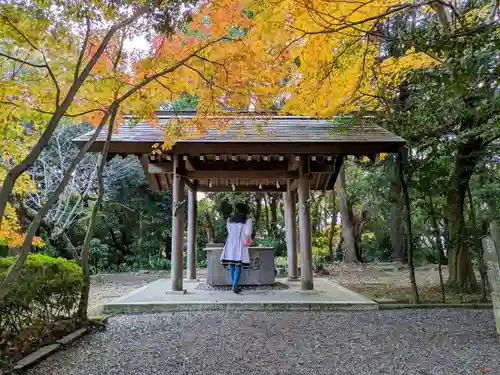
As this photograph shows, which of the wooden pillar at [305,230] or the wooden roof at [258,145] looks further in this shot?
the wooden pillar at [305,230]

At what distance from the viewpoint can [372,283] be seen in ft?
32.3

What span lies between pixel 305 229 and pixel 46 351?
467cm

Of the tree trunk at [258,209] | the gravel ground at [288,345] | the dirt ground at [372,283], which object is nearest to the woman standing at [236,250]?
the gravel ground at [288,345]

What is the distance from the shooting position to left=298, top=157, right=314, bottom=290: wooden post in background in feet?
22.2

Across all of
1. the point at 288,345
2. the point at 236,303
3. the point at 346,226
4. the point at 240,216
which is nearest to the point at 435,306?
the point at 236,303

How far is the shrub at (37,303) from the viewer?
10.7ft

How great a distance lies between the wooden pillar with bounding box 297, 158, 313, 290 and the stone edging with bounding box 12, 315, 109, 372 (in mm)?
3952

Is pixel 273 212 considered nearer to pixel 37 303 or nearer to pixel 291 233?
pixel 291 233

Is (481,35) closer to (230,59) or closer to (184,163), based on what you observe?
(230,59)

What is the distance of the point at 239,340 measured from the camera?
3.97 m

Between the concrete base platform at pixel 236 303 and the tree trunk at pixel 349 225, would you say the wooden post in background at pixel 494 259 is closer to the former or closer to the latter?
the concrete base platform at pixel 236 303

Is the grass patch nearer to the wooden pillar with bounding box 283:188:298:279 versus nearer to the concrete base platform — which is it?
the concrete base platform

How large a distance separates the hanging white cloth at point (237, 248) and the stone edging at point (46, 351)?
3.16 meters

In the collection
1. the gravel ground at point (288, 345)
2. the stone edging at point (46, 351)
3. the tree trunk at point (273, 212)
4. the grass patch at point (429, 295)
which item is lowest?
the grass patch at point (429, 295)
